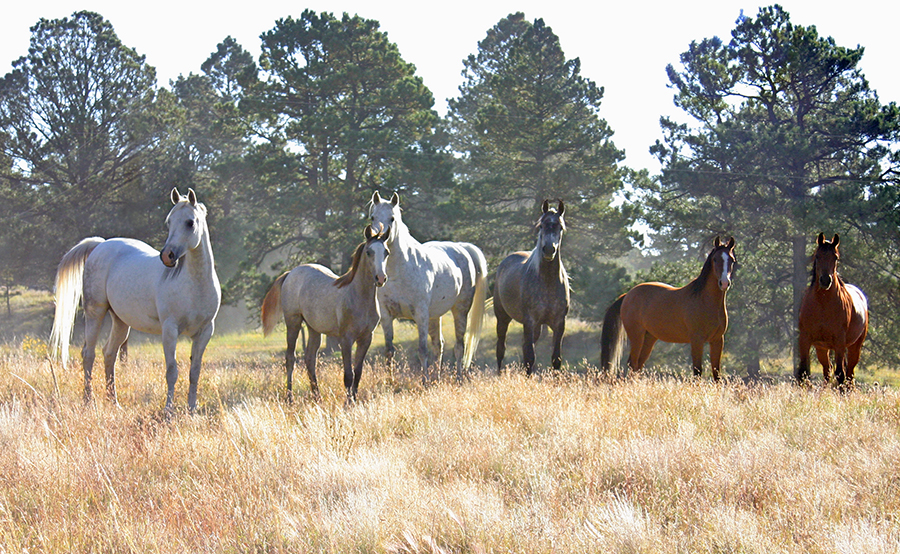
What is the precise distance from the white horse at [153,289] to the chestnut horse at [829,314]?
670cm

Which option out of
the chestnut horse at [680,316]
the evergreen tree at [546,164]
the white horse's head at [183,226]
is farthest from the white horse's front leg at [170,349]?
the evergreen tree at [546,164]

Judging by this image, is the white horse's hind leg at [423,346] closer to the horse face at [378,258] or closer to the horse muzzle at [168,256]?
the horse face at [378,258]

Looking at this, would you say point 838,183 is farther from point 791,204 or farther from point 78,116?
point 78,116

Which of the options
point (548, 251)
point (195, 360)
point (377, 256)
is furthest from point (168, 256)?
point (548, 251)

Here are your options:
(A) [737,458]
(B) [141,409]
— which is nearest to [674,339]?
(A) [737,458]

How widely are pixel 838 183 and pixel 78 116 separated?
24.9m

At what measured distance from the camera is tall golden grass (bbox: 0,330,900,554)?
3504mm

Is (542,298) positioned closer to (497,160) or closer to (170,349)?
(170,349)

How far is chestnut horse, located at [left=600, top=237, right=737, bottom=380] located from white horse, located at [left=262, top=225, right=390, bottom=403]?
3712mm

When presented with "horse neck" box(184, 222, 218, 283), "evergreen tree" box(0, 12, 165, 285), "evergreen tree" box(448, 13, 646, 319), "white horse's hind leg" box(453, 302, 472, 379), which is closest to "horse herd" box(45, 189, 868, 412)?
"horse neck" box(184, 222, 218, 283)

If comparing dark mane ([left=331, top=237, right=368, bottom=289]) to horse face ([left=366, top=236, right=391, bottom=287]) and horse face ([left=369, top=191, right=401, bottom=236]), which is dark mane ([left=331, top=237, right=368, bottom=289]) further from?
horse face ([left=369, top=191, right=401, bottom=236])

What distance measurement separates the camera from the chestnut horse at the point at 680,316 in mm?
8086

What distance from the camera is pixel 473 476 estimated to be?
4586 mm

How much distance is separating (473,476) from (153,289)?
4.42m
